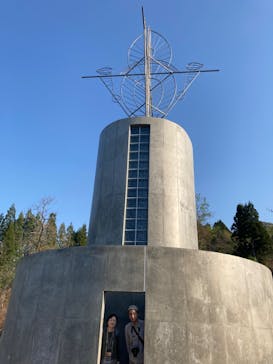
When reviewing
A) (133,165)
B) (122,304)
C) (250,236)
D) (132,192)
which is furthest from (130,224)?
(250,236)

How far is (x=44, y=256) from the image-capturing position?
902 cm

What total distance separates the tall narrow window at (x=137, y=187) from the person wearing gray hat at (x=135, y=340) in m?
4.08

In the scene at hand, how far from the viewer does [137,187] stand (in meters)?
13.0

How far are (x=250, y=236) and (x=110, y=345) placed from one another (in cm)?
3232

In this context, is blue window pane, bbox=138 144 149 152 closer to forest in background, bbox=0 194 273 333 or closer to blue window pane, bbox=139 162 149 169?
blue window pane, bbox=139 162 149 169

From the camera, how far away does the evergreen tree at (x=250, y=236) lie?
115 ft

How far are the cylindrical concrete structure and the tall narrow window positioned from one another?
8.7 inches

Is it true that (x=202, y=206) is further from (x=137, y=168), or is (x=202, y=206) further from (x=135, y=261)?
(x=135, y=261)

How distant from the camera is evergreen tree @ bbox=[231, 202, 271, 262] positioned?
34.9m

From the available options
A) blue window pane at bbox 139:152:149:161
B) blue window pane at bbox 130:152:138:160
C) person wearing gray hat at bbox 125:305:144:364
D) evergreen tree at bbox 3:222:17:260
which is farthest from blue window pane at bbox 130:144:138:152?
evergreen tree at bbox 3:222:17:260

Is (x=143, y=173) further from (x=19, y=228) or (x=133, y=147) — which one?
(x=19, y=228)

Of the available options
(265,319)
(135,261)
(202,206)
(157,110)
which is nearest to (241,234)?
(202,206)

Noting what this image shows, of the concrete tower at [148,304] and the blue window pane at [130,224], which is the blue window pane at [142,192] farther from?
the concrete tower at [148,304]

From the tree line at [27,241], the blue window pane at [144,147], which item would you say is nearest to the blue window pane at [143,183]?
the blue window pane at [144,147]
